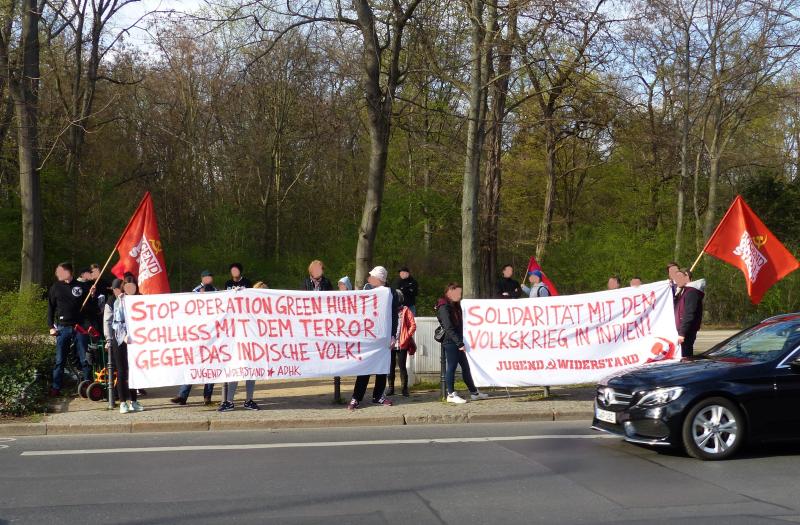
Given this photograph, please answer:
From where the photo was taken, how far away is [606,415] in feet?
29.8

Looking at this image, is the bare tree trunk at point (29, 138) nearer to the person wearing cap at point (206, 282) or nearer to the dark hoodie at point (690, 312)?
the person wearing cap at point (206, 282)

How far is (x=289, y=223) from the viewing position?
133 ft

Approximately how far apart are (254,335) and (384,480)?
4518mm

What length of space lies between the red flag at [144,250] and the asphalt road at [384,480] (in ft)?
10.9

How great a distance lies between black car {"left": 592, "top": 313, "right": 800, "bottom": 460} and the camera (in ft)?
27.8

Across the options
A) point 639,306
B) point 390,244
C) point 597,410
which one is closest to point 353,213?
point 390,244

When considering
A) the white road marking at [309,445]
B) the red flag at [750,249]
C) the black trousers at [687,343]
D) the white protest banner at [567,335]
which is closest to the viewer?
the white road marking at [309,445]

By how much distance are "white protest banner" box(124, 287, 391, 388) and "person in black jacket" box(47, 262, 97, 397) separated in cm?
126

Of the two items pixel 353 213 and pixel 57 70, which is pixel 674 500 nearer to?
pixel 57 70

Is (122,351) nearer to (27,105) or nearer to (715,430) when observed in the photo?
(715,430)

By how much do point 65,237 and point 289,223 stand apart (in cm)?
1167

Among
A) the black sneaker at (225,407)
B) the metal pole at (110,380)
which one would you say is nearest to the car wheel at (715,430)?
the black sneaker at (225,407)

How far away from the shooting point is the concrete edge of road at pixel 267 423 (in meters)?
10.5

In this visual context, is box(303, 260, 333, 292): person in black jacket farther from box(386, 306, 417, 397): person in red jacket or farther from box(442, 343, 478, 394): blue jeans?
box(442, 343, 478, 394): blue jeans
